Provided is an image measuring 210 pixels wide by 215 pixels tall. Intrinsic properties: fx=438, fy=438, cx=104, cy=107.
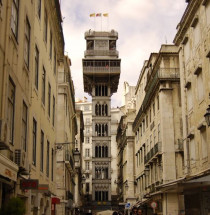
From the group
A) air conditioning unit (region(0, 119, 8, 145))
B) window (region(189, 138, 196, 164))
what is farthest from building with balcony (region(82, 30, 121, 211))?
air conditioning unit (region(0, 119, 8, 145))

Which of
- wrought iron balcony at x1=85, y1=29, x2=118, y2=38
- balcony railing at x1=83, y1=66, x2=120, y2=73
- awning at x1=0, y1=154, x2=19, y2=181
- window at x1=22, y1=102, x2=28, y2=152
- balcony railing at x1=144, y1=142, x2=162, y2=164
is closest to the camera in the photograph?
awning at x1=0, y1=154, x2=19, y2=181

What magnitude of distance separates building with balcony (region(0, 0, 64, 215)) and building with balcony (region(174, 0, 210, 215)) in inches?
285

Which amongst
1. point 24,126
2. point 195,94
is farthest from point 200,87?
point 24,126

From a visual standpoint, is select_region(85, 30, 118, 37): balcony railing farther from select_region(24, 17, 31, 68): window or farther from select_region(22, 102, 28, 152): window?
select_region(22, 102, 28, 152): window

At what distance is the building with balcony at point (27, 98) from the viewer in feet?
37.5

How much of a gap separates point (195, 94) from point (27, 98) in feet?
37.6

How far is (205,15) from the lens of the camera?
21.9 meters

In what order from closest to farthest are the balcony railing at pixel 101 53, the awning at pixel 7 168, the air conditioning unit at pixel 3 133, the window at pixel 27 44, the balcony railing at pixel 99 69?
the air conditioning unit at pixel 3 133 < the awning at pixel 7 168 < the window at pixel 27 44 < the balcony railing at pixel 99 69 < the balcony railing at pixel 101 53

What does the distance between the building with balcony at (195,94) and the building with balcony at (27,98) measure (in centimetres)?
724

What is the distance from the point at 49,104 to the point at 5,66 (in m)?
12.4

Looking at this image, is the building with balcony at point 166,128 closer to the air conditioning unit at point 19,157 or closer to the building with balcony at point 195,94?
the building with balcony at point 195,94

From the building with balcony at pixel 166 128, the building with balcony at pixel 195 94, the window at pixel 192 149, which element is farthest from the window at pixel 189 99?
the building with balcony at pixel 166 128

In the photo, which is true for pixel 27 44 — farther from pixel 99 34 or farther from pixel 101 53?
pixel 99 34

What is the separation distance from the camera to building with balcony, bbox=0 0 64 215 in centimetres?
1142
